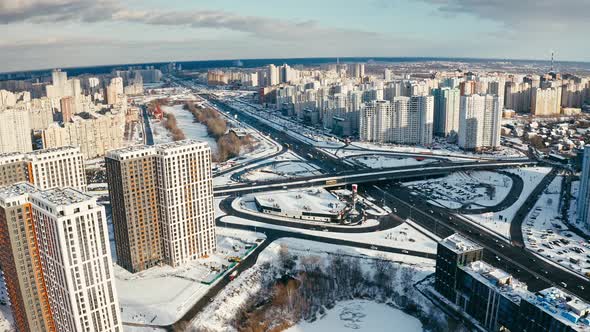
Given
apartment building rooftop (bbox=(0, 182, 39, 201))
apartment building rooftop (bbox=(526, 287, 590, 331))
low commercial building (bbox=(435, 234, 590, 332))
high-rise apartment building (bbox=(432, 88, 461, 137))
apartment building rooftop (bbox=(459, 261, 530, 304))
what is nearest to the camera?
apartment building rooftop (bbox=(526, 287, 590, 331))

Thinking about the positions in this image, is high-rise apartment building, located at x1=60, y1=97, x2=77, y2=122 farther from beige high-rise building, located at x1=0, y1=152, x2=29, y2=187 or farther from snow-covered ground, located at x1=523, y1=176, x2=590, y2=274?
snow-covered ground, located at x1=523, y1=176, x2=590, y2=274

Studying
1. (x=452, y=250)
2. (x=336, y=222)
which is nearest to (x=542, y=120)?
(x=336, y=222)

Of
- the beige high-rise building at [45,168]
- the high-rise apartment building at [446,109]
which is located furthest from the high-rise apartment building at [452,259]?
the high-rise apartment building at [446,109]

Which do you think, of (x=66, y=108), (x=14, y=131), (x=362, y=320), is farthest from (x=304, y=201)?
(x=66, y=108)

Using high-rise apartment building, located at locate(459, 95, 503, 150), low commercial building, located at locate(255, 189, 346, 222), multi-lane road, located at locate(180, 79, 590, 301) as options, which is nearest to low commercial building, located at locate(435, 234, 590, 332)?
multi-lane road, located at locate(180, 79, 590, 301)

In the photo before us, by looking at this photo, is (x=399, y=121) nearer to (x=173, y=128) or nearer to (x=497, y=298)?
(x=173, y=128)

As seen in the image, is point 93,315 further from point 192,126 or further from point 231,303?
point 192,126

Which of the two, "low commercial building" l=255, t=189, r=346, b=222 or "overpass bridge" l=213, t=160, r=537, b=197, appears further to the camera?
"overpass bridge" l=213, t=160, r=537, b=197
